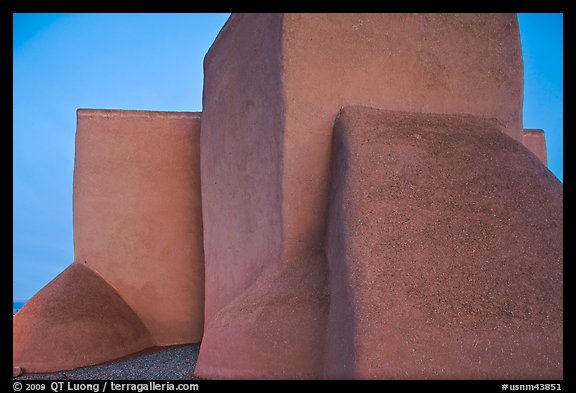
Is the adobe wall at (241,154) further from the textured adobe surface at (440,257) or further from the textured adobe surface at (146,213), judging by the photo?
the textured adobe surface at (146,213)

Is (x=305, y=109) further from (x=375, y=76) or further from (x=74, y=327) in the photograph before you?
(x=74, y=327)

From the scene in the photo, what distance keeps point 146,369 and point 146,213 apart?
7.60ft

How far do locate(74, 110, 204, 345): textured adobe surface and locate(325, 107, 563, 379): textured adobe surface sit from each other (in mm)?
3472

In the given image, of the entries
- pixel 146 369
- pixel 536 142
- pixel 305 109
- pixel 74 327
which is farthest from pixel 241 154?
pixel 536 142

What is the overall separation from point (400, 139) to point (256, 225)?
59.3 inches

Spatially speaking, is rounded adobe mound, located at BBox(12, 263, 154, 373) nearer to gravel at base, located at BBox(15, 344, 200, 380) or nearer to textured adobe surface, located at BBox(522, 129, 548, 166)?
gravel at base, located at BBox(15, 344, 200, 380)

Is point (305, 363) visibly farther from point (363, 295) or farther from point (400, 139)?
point (400, 139)

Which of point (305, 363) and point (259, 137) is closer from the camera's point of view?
point (305, 363)

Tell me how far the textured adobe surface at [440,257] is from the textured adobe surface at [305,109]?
0.26 metres

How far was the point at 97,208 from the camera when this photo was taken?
673 centimetres

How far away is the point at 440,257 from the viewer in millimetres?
3096

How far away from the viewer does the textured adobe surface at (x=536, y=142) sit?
25.1ft

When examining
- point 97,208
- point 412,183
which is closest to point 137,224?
point 97,208

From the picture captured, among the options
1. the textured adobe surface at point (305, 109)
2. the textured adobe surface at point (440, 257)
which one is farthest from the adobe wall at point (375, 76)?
the textured adobe surface at point (440, 257)
